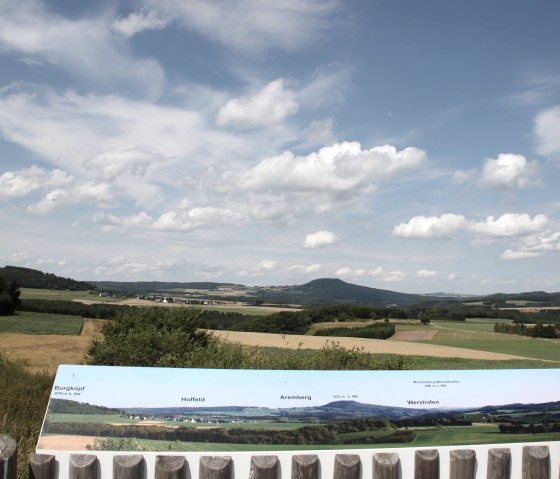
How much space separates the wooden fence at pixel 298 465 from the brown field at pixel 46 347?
32.5 m

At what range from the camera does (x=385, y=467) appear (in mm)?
2996

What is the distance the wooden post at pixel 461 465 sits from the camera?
3.09 metres

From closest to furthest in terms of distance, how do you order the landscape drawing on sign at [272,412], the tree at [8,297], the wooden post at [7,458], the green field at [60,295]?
the wooden post at [7,458] < the landscape drawing on sign at [272,412] < the tree at [8,297] < the green field at [60,295]

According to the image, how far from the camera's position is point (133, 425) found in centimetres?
344

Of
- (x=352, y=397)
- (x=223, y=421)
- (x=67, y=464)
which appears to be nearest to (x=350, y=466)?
(x=352, y=397)

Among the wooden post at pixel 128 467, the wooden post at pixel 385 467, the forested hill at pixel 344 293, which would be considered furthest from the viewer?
the forested hill at pixel 344 293

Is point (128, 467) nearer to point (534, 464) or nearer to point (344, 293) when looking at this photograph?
point (534, 464)

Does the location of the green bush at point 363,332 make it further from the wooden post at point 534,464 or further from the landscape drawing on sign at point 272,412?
the wooden post at point 534,464

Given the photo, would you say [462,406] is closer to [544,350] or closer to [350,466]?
[350,466]

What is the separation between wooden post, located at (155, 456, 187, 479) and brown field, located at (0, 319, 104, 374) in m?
32.7

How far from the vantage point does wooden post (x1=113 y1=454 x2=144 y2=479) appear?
9.25ft

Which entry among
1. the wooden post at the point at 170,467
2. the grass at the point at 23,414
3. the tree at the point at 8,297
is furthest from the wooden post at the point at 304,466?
the tree at the point at 8,297

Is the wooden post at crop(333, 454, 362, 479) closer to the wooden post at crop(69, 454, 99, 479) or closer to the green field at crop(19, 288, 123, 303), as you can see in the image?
the wooden post at crop(69, 454, 99, 479)

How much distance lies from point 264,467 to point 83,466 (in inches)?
40.0
